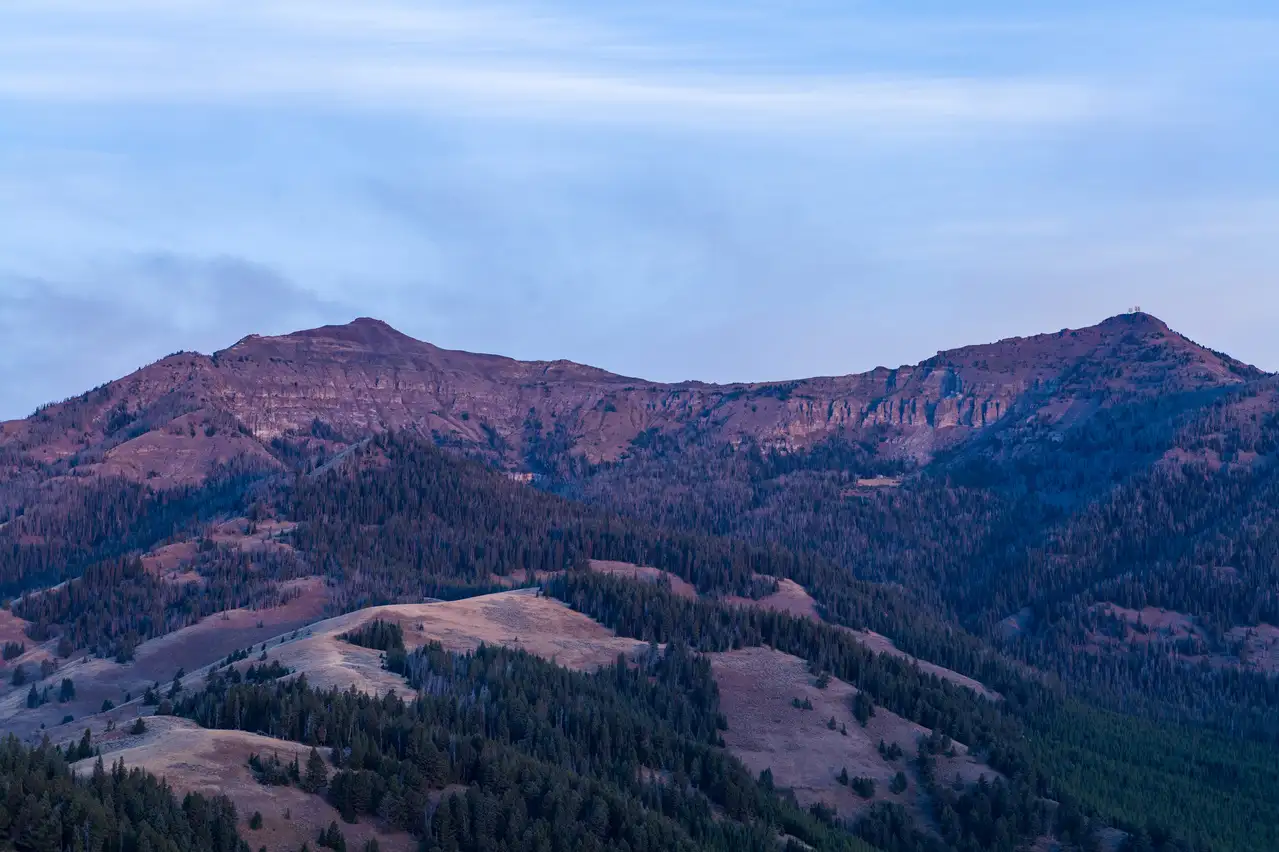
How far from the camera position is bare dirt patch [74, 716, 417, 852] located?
13825cm

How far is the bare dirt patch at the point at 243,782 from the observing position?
138 meters

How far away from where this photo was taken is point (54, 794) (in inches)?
4889

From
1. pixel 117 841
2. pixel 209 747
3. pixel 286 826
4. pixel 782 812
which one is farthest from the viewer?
pixel 782 812

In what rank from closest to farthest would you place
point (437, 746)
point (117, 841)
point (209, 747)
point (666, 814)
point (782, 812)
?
1. point (117, 841)
2. point (209, 747)
3. point (437, 746)
4. point (666, 814)
5. point (782, 812)

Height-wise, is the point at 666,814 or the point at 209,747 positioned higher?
the point at 209,747

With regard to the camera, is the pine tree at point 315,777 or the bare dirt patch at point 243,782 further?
the pine tree at point 315,777

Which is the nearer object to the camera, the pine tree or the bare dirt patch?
the bare dirt patch

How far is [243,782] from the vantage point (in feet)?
474

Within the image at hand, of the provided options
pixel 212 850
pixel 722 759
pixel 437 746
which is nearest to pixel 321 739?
pixel 437 746

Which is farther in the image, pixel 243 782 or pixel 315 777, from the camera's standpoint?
pixel 315 777

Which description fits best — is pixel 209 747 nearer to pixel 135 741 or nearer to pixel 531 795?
pixel 135 741

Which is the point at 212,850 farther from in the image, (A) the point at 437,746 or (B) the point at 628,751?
(B) the point at 628,751

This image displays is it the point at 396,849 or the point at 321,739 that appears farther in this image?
the point at 321,739

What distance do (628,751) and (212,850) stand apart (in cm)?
7873
